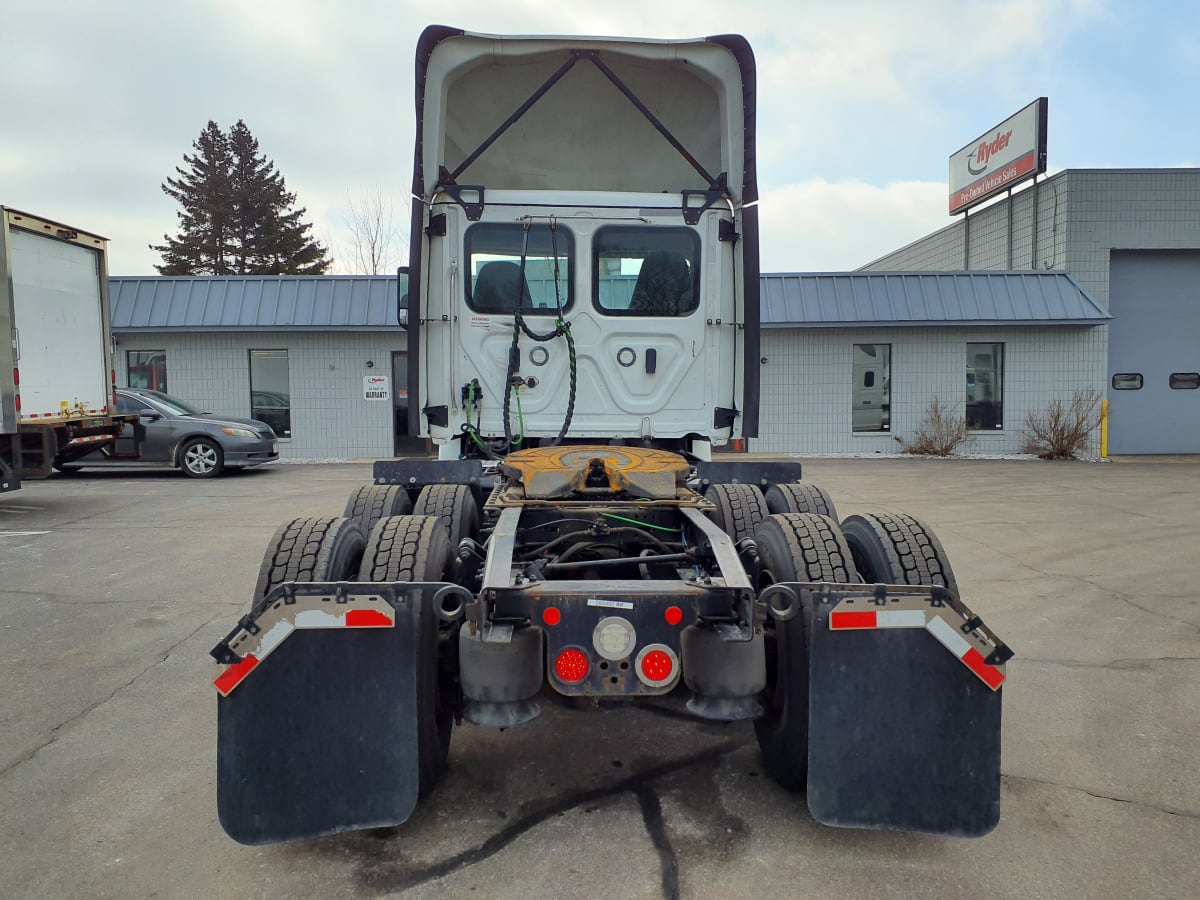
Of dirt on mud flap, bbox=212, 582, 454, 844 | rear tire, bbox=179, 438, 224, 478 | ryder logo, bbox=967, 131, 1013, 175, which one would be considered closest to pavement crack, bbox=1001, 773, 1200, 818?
dirt on mud flap, bbox=212, 582, 454, 844

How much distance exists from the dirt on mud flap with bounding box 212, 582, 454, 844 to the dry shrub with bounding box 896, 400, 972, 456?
55.8ft

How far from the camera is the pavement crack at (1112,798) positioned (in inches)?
119

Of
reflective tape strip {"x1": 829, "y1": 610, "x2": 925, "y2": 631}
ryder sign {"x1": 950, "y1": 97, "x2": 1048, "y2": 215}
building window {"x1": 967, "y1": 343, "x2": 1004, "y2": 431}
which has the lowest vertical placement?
reflective tape strip {"x1": 829, "y1": 610, "x2": 925, "y2": 631}

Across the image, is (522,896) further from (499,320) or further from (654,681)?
(499,320)

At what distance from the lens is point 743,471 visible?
5129mm

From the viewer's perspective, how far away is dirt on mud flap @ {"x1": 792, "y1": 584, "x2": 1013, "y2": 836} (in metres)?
2.63

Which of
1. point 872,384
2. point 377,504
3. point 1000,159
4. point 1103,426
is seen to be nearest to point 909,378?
point 872,384

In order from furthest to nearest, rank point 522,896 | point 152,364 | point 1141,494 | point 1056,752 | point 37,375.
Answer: point 152,364, point 1141,494, point 37,375, point 1056,752, point 522,896

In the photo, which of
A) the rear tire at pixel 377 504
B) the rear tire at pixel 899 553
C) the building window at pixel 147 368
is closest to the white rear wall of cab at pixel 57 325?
the building window at pixel 147 368

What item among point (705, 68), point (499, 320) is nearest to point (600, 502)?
point (499, 320)

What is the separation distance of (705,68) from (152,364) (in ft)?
53.6

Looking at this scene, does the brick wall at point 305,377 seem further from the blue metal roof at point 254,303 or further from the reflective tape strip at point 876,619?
the reflective tape strip at point 876,619

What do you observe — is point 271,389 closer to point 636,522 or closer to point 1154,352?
point 636,522

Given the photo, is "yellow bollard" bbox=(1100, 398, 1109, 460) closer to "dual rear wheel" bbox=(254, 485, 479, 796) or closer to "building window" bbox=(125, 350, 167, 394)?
"dual rear wheel" bbox=(254, 485, 479, 796)
